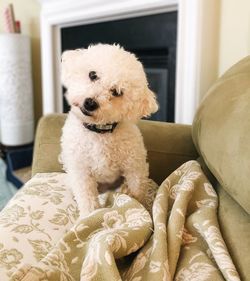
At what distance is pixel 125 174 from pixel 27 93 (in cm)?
158

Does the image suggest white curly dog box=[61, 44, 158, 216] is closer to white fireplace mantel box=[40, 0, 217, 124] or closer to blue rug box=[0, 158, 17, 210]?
white fireplace mantel box=[40, 0, 217, 124]

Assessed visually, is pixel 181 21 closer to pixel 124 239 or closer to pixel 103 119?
pixel 103 119

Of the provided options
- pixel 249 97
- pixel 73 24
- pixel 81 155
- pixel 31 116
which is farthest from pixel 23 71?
pixel 249 97

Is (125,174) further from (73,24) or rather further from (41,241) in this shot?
(73,24)

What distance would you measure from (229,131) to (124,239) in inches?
12.1

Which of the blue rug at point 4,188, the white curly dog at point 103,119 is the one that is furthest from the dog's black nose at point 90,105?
the blue rug at point 4,188

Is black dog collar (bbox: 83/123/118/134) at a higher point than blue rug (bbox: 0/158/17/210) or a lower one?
higher

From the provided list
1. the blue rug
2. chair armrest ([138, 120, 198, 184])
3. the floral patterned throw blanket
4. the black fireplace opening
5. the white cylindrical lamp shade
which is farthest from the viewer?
the white cylindrical lamp shade

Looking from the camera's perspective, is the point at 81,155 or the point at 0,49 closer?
the point at 81,155

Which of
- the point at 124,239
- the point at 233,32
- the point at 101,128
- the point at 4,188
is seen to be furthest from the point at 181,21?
the point at 4,188

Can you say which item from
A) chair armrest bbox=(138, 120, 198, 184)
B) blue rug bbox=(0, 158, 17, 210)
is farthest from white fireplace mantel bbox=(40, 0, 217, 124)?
blue rug bbox=(0, 158, 17, 210)

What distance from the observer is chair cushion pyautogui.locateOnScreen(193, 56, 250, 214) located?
0.61 m

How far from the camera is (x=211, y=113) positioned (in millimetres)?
760

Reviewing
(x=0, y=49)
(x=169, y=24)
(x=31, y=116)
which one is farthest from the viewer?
(x=31, y=116)
